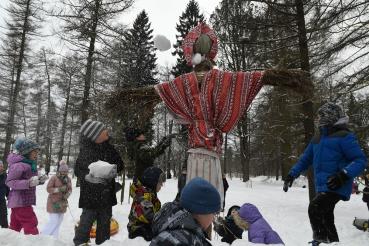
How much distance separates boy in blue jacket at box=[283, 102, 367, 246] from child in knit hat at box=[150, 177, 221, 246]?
4.90 feet

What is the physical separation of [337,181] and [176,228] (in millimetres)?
1797

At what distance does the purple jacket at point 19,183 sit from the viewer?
3.43m

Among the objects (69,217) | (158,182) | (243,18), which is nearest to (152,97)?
(158,182)

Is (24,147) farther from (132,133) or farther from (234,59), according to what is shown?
(234,59)

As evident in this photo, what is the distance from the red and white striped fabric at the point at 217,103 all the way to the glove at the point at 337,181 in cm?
113

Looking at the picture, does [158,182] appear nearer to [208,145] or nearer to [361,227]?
[208,145]

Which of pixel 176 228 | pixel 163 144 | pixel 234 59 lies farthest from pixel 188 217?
pixel 234 59

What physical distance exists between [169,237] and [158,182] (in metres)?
1.36

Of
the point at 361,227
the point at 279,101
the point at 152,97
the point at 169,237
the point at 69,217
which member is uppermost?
the point at 279,101

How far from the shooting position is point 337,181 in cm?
234

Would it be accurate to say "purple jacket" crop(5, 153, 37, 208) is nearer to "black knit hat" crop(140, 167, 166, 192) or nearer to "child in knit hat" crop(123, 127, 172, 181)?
"child in knit hat" crop(123, 127, 172, 181)

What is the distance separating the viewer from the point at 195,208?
5.26 feet

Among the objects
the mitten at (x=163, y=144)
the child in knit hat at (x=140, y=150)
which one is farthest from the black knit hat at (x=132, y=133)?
the mitten at (x=163, y=144)

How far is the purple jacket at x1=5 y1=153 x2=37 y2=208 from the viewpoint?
3430mm
